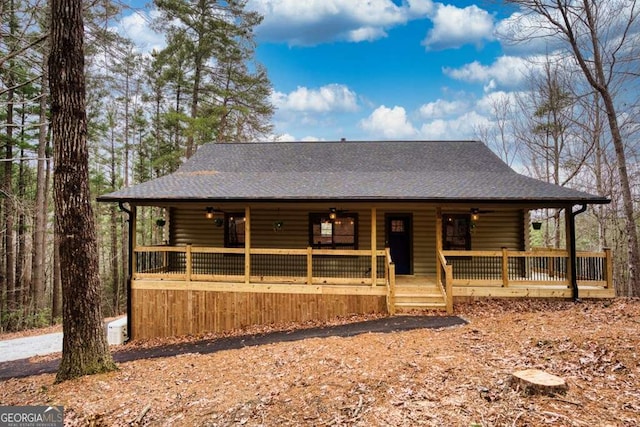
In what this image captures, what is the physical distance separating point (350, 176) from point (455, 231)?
3.80 metres

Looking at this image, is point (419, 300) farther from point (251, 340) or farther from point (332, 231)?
point (251, 340)

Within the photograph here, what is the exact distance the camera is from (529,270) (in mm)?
9930

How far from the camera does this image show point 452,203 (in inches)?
338

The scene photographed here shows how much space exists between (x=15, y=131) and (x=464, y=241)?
60.7ft

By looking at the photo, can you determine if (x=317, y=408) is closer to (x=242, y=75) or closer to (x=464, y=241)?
(x=464, y=241)

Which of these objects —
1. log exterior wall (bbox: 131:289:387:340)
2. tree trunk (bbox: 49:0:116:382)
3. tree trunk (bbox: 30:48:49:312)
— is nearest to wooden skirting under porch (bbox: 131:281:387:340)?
log exterior wall (bbox: 131:289:387:340)

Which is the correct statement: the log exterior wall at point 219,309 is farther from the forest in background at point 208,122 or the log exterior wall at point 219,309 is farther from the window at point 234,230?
the forest in background at point 208,122

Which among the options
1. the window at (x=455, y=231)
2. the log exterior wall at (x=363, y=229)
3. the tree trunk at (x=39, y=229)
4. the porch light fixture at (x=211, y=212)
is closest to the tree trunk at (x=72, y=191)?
the porch light fixture at (x=211, y=212)

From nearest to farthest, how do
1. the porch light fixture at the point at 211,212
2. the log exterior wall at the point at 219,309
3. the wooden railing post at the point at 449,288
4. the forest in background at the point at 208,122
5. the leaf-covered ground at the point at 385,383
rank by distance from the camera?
1. the leaf-covered ground at the point at 385,383
2. the wooden railing post at the point at 449,288
3. the log exterior wall at the point at 219,309
4. the porch light fixture at the point at 211,212
5. the forest in background at the point at 208,122

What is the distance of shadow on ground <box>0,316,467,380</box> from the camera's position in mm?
6902

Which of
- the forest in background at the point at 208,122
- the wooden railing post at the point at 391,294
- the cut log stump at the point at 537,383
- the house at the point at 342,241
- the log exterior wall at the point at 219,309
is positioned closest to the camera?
the cut log stump at the point at 537,383

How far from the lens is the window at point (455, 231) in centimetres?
1054

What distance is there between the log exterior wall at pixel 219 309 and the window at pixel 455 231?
12.3 ft

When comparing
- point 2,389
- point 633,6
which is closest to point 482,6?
point 633,6
